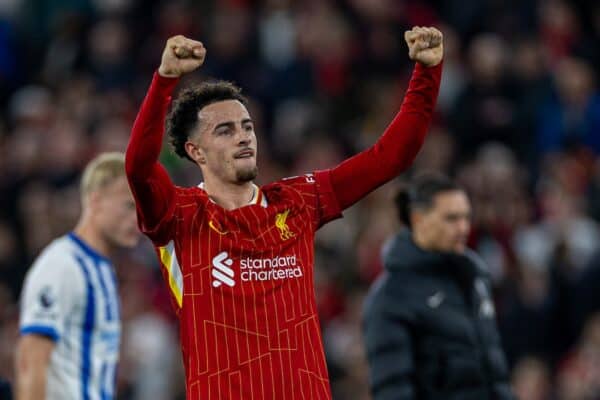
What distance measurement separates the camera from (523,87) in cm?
1230

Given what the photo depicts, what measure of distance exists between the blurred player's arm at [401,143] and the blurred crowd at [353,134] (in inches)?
166

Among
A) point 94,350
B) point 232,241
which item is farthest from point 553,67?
point 232,241

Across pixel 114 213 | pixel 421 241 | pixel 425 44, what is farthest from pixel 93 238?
pixel 425 44

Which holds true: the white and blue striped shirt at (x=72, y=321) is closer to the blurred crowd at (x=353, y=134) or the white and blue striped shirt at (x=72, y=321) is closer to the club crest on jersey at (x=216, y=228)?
the club crest on jersey at (x=216, y=228)

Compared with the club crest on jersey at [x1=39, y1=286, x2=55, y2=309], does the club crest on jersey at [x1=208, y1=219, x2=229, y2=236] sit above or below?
above

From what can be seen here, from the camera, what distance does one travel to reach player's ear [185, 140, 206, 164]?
5645mm

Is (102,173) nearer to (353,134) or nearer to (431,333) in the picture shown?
(431,333)

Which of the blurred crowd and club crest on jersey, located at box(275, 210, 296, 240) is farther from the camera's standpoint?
the blurred crowd

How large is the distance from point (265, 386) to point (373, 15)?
27.9 feet

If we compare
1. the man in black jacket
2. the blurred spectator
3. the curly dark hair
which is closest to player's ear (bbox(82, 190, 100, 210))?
the man in black jacket

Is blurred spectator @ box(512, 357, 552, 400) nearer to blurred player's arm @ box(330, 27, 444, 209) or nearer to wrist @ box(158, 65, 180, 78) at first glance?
blurred player's arm @ box(330, 27, 444, 209)

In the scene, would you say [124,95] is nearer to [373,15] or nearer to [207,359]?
[373,15]

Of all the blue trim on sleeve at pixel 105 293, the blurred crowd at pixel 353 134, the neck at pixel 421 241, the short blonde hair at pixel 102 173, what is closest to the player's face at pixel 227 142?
the blue trim on sleeve at pixel 105 293

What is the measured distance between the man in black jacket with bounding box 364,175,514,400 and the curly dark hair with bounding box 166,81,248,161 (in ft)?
5.98
